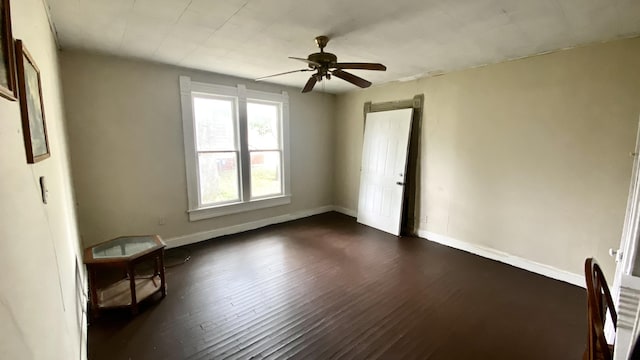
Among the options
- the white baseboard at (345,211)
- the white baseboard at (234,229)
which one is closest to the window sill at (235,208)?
the white baseboard at (234,229)

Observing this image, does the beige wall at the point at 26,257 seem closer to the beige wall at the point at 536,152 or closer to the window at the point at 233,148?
the window at the point at 233,148

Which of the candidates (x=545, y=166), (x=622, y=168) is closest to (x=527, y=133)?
(x=545, y=166)

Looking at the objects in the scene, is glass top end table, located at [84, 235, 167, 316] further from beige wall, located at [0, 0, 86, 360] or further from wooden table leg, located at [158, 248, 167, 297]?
beige wall, located at [0, 0, 86, 360]

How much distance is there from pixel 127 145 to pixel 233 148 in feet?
4.38

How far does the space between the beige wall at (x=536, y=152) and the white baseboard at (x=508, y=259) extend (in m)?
0.06

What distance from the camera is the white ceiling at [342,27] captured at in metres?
1.97

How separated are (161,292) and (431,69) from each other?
13.0 ft

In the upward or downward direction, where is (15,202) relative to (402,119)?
downward

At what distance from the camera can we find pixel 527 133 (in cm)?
314

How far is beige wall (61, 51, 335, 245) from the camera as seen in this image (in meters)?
3.04

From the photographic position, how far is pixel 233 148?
4.24 m

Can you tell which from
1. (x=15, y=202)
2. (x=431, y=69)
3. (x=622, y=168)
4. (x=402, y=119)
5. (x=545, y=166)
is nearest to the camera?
(x=15, y=202)

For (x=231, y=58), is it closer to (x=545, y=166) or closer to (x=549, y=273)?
(x=545, y=166)

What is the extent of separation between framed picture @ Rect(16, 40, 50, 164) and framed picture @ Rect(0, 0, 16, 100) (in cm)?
14
